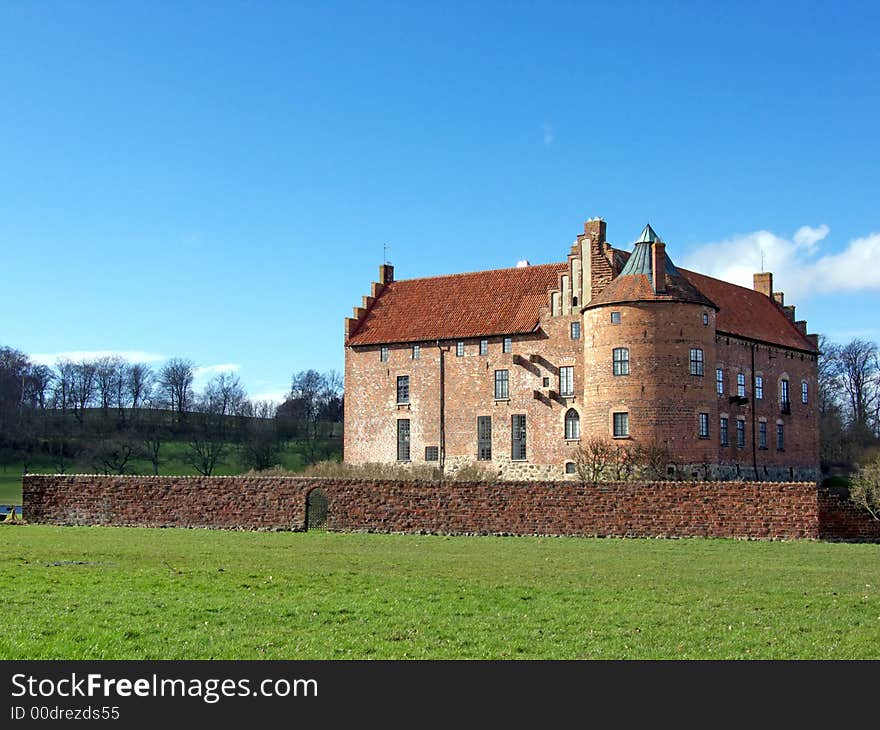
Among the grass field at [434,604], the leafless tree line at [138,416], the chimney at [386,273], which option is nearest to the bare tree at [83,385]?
the leafless tree line at [138,416]

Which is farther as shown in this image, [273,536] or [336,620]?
[273,536]

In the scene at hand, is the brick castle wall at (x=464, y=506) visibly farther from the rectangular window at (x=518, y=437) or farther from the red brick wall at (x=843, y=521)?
the rectangular window at (x=518, y=437)

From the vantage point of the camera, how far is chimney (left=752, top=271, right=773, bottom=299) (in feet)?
217

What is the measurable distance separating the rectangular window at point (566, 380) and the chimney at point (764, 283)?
59.0 feet

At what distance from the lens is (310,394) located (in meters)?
123

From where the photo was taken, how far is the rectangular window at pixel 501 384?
55.7 metres

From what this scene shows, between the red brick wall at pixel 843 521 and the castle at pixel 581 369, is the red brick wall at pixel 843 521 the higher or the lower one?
the lower one

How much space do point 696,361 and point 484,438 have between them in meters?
11.9

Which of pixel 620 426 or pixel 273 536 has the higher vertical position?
pixel 620 426

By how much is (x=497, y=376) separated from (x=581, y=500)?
26049mm

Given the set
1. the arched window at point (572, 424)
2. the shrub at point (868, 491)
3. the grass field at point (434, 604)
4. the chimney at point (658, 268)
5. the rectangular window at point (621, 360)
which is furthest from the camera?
the arched window at point (572, 424)
